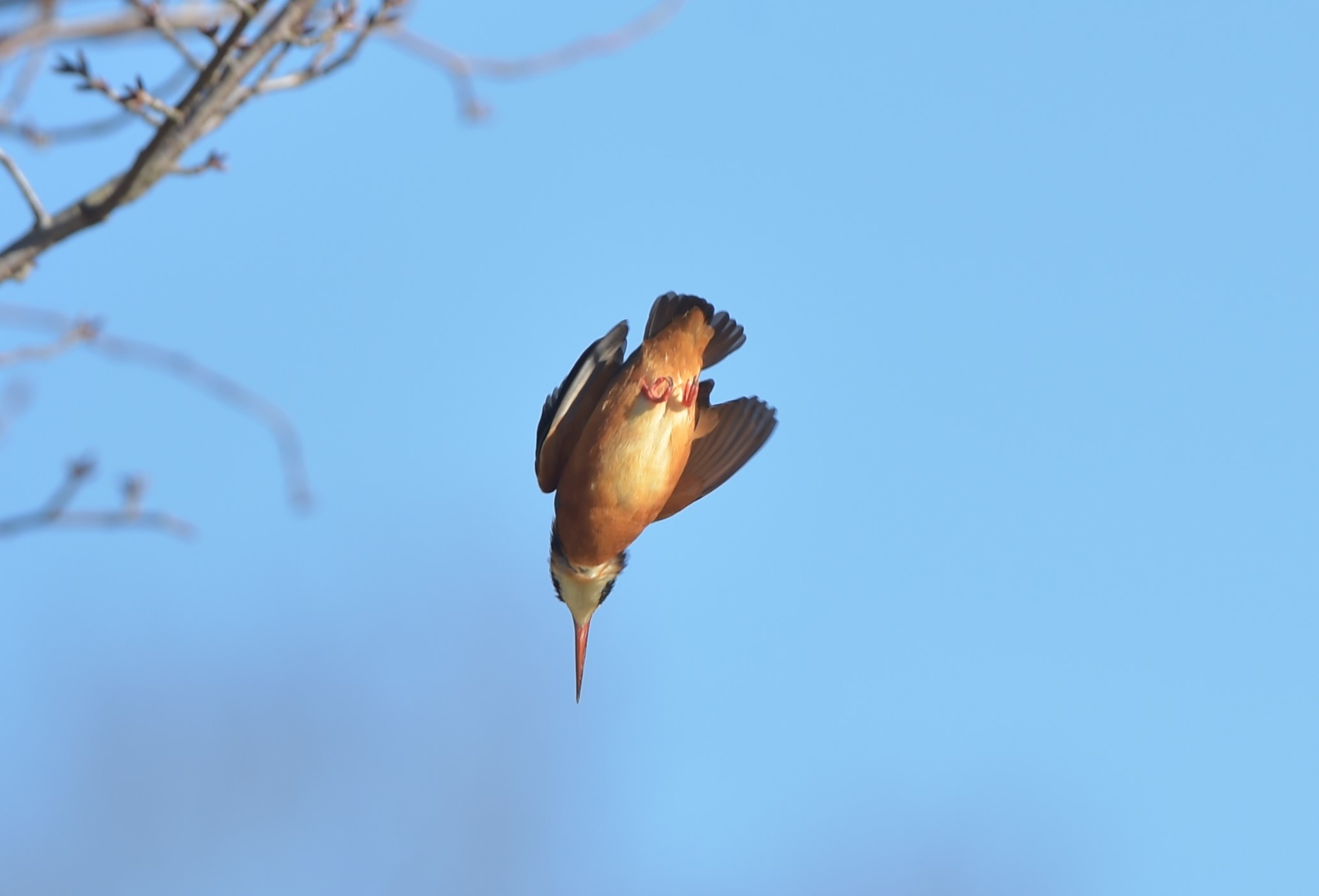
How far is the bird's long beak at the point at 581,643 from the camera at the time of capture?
451 cm

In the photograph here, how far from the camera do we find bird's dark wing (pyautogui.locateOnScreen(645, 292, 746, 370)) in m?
4.49

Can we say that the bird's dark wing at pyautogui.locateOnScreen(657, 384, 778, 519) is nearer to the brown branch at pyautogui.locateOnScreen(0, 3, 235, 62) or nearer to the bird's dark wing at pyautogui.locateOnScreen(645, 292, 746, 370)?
the bird's dark wing at pyautogui.locateOnScreen(645, 292, 746, 370)

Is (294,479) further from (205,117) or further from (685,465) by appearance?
(685,465)

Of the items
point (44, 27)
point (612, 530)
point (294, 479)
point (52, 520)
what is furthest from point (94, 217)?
point (612, 530)

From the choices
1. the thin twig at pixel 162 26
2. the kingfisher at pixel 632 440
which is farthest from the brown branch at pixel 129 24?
the kingfisher at pixel 632 440

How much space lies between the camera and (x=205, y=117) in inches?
101

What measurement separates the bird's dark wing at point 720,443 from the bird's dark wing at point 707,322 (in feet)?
0.50

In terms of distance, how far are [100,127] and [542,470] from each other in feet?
6.73

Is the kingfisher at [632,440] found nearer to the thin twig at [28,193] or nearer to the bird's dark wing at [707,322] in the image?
the bird's dark wing at [707,322]

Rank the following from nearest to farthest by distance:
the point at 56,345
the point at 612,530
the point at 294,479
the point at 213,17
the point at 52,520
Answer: the point at 52,520 → the point at 56,345 → the point at 213,17 → the point at 294,479 → the point at 612,530

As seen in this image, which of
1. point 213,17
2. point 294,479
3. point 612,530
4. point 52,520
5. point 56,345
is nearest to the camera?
point 52,520

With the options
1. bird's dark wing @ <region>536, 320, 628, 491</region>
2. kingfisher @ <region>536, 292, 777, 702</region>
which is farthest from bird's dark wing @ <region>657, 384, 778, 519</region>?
bird's dark wing @ <region>536, 320, 628, 491</region>

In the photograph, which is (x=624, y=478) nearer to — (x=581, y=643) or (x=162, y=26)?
(x=581, y=643)

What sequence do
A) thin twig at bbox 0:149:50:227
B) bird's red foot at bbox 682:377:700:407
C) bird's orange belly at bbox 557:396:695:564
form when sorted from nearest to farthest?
thin twig at bbox 0:149:50:227 → bird's orange belly at bbox 557:396:695:564 → bird's red foot at bbox 682:377:700:407
